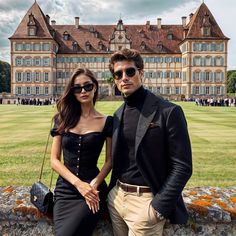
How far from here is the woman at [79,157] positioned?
9.10 ft

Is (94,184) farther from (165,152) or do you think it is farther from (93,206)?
(165,152)

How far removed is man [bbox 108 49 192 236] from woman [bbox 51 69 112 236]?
7.6 inches

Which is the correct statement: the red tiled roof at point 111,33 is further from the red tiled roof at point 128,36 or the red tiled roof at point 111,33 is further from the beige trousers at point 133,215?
the beige trousers at point 133,215

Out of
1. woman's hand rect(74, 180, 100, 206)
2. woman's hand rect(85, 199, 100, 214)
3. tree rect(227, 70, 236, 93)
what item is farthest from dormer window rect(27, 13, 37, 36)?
woman's hand rect(85, 199, 100, 214)

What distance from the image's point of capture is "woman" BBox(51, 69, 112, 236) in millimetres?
2773

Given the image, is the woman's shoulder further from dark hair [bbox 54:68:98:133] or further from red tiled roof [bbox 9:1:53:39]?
red tiled roof [bbox 9:1:53:39]

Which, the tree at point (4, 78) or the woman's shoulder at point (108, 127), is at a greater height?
the tree at point (4, 78)

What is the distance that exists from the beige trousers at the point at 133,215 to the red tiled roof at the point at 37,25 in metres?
65.9

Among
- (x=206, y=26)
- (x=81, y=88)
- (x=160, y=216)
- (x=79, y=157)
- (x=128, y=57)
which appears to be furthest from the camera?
(x=206, y=26)

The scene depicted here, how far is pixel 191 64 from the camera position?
219ft

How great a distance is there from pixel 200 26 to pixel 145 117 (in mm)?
68644

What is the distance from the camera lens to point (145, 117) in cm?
272

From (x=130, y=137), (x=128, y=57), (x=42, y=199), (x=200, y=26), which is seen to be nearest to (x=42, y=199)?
(x=42, y=199)

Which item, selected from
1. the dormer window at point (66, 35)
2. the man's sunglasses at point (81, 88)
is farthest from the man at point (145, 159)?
the dormer window at point (66, 35)
